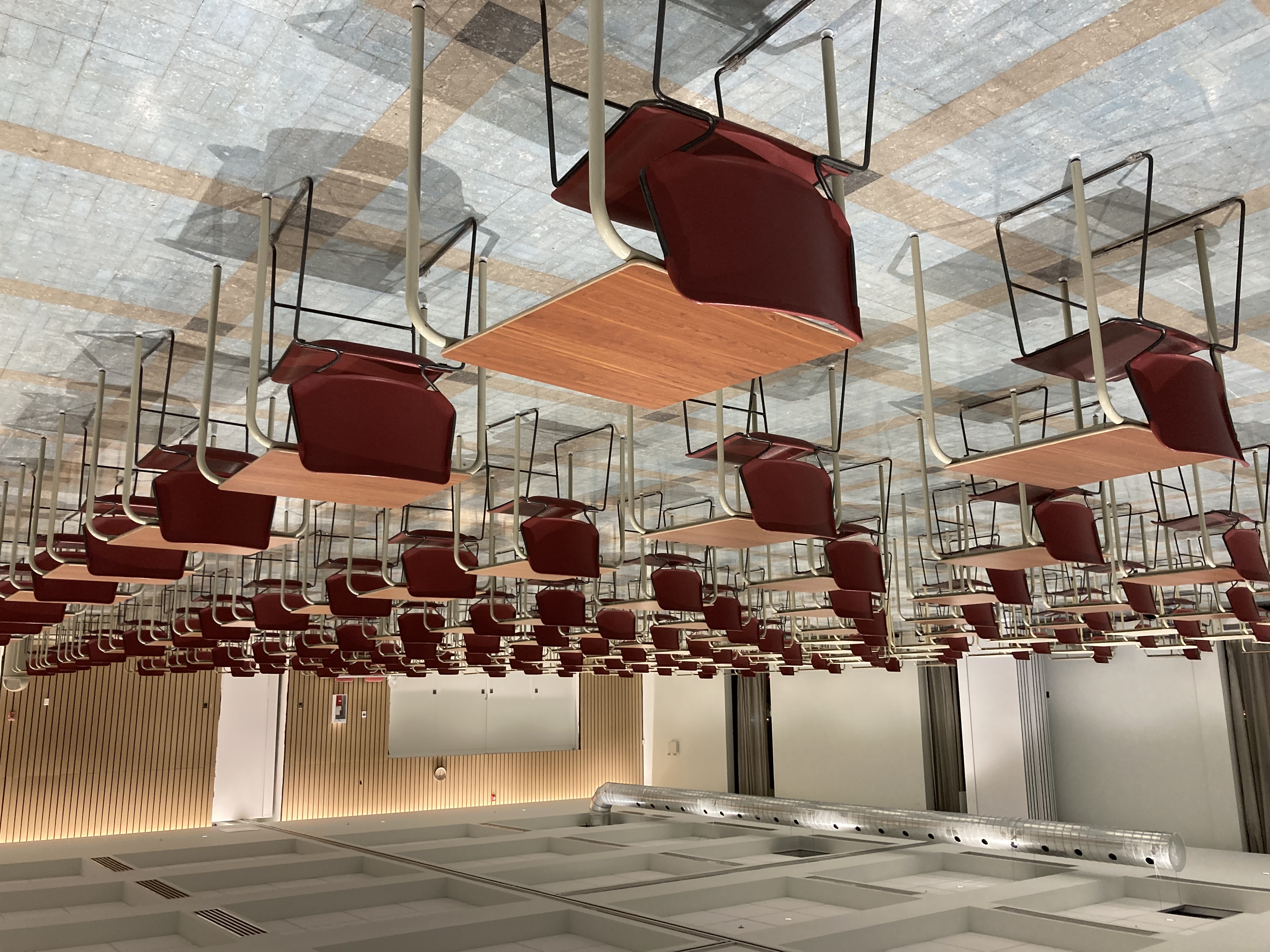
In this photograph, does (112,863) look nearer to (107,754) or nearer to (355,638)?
(355,638)

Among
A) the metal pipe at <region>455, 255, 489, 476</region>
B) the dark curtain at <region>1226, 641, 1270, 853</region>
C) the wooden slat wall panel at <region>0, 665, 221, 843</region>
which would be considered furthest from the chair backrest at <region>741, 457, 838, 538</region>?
the wooden slat wall panel at <region>0, 665, 221, 843</region>

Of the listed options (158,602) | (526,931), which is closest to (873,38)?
(526,931)

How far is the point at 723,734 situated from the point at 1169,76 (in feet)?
95.8

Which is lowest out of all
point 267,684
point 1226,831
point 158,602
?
point 1226,831

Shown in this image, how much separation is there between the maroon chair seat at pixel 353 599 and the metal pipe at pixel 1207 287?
647 centimetres

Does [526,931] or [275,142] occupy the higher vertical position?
[275,142]

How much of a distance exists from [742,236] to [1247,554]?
23.2ft

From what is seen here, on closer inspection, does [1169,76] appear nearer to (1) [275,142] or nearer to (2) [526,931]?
(1) [275,142]

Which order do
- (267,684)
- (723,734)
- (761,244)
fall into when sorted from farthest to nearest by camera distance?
(723,734) < (267,684) < (761,244)

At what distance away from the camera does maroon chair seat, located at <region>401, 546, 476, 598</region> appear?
7.39m

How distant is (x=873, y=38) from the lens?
3.34m

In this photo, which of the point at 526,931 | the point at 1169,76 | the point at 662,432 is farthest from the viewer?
the point at 526,931

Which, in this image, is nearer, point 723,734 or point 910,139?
point 910,139

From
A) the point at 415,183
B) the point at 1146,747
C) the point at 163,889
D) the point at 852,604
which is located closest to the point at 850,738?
the point at 1146,747
